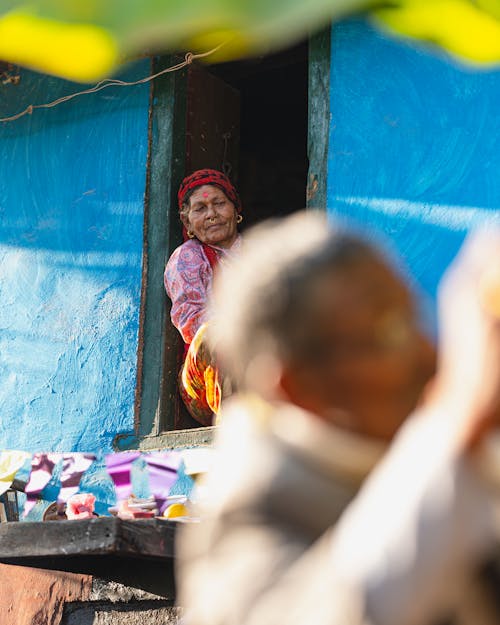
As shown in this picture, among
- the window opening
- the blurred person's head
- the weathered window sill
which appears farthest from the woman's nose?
the blurred person's head

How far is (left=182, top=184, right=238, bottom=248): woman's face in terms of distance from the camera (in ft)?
18.9

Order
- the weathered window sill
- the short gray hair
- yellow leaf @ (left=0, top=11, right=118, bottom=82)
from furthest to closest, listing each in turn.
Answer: the weathered window sill, the short gray hair, yellow leaf @ (left=0, top=11, right=118, bottom=82)

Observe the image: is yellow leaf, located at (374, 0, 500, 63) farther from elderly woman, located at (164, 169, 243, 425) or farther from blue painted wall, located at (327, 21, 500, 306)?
elderly woman, located at (164, 169, 243, 425)

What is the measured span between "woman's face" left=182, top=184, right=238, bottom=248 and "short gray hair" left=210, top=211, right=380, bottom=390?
4.39 meters

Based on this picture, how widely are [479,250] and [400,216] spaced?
12.5 ft

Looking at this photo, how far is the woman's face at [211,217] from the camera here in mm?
5758

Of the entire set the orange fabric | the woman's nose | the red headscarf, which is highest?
the red headscarf

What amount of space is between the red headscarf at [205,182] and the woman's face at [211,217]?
0.03 metres

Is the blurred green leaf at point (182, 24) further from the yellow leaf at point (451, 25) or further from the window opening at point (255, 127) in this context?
the window opening at point (255, 127)

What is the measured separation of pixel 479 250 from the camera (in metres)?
1.25

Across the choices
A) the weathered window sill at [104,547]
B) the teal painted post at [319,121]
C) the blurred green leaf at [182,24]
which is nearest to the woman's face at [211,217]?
the teal painted post at [319,121]

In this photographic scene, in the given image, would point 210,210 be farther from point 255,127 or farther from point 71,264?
point 255,127

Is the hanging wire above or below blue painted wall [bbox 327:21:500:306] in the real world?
above

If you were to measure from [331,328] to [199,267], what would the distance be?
169 inches
